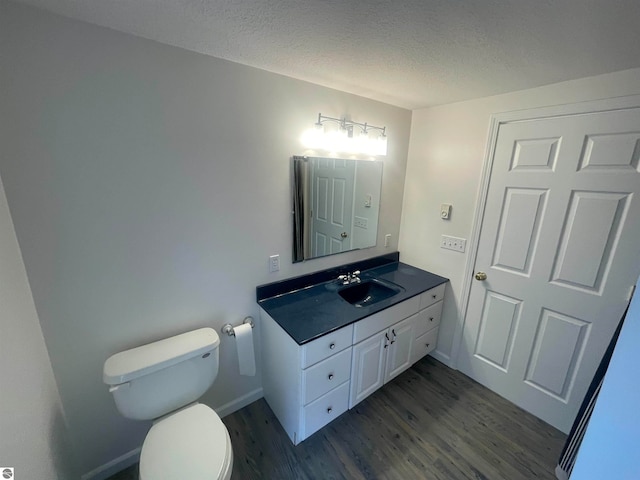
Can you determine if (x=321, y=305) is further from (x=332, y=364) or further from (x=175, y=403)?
(x=175, y=403)

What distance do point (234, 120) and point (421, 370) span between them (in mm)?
2349

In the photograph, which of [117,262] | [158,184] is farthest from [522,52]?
[117,262]

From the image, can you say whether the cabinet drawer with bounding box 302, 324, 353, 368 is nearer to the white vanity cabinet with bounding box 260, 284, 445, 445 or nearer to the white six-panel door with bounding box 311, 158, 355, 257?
the white vanity cabinet with bounding box 260, 284, 445, 445

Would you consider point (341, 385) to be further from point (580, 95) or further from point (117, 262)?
point (580, 95)

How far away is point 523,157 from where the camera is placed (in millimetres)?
1680

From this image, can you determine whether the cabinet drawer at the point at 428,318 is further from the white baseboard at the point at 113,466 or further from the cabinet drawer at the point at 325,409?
the white baseboard at the point at 113,466

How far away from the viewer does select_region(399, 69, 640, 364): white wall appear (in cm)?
180

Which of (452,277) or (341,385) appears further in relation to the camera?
(452,277)

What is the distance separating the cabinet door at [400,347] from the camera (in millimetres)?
1850

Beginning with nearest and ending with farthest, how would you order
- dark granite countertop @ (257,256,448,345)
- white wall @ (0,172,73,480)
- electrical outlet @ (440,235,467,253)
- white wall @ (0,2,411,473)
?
white wall @ (0,172,73,480)
white wall @ (0,2,411,473)
dark granite countertop @ (257,256,448,345)
electrical outlet @ (440,235,467,253)

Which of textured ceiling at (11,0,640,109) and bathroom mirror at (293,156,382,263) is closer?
textured ceiling at (11,0,640,109)

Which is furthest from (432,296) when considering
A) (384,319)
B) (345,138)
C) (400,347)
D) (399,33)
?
(399,33)

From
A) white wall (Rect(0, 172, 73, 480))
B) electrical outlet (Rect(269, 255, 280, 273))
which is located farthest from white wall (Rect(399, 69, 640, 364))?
white wall (Rect(0, 172, 73, 480))

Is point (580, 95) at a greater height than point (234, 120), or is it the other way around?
point (580, 95)
